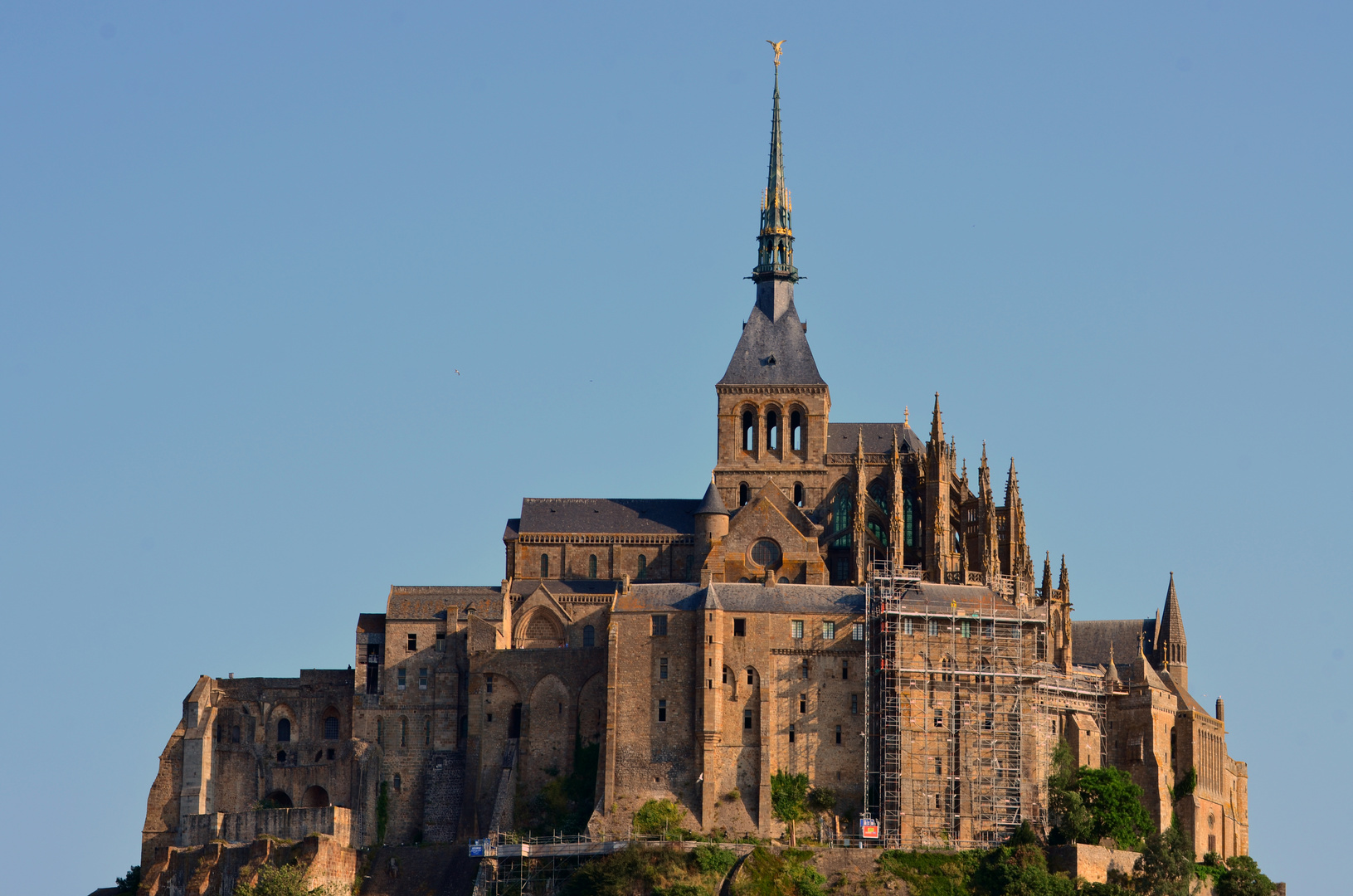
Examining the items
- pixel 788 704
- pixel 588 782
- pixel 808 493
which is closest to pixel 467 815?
pixel 588 782

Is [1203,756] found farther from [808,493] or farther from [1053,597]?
[808,493]

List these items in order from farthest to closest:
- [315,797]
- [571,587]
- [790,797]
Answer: [571,587]
[315,797]
[790,797]

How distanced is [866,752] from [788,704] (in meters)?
4.16

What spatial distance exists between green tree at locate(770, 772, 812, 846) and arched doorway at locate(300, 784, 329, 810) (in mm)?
23364

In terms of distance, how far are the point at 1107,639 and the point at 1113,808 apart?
25.8 meters

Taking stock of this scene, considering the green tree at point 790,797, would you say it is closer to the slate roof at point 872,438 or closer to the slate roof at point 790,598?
the slate roof at point 790,598

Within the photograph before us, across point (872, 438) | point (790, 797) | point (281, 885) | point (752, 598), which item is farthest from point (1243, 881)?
A: point (281, 885)

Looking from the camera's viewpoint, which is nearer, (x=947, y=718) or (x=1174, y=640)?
(x=947, y=718)

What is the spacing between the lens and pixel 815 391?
136 meters

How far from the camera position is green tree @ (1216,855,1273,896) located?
117562mm

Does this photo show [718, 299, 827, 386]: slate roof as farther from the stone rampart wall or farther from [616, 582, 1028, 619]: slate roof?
the stone rampart wall

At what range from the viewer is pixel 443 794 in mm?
125438

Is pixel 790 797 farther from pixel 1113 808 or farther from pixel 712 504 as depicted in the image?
pixel 712 504

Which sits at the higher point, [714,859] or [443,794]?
[443,794]
